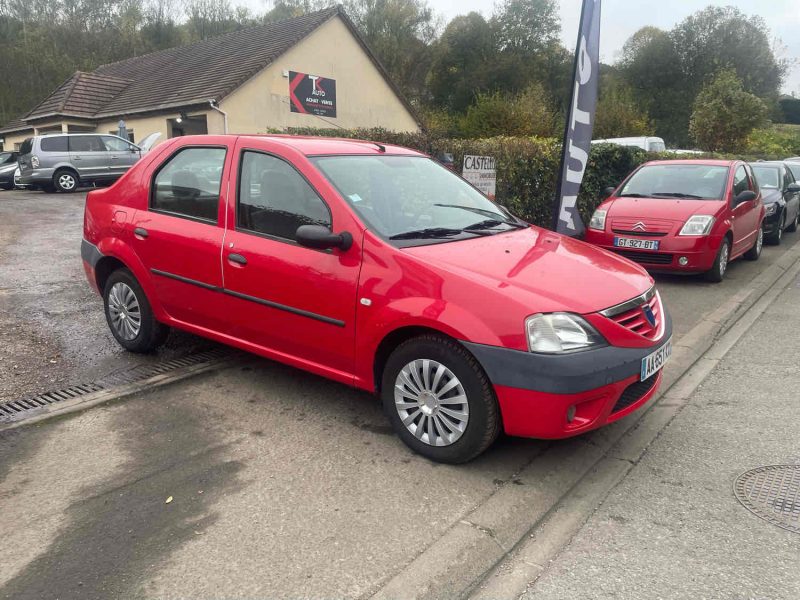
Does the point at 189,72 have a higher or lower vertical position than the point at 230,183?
higher

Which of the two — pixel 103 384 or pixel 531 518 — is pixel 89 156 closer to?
pixel 103 384

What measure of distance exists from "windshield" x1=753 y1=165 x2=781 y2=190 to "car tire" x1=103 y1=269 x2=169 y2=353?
38.6 ft

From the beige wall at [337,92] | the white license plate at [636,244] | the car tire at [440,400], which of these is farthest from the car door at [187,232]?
the beige wall at [337,92]

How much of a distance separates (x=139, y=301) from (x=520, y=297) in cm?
316

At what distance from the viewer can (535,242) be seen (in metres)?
4.30

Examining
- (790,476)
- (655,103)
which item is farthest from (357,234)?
(655,103)

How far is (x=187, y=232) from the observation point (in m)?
4.65

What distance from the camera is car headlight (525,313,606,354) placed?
3285 mm

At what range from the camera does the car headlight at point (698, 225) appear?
8.12 meters

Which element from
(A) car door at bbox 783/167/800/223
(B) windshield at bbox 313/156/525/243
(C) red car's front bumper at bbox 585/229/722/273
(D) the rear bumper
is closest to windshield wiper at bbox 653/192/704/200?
(C) red car's front bumper at bbox 585/229/722/273

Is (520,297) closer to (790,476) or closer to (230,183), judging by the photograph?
(790,476)

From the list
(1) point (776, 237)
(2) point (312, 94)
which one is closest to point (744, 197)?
(1) point (776, 237)

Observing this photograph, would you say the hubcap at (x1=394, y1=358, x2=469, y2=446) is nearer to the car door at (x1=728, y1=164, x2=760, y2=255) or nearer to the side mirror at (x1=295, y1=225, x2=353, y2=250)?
the side mirror at (x1=295, y1=225, x2=353, y2=250)

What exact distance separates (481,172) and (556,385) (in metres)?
6.55
